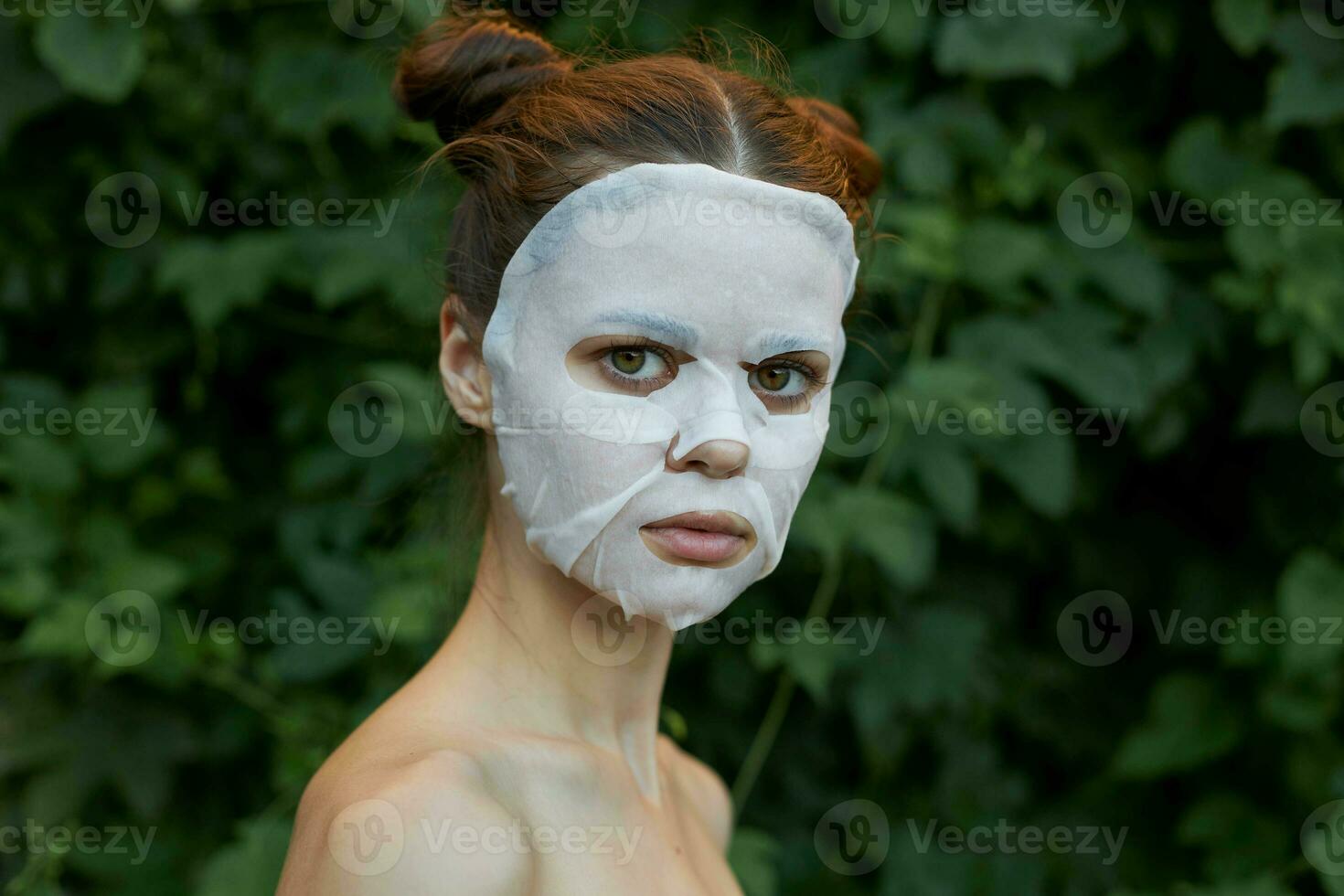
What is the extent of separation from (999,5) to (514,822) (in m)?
1.52

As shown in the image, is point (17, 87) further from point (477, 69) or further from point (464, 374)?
point (464, 374)

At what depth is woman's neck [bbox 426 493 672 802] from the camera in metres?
1.35

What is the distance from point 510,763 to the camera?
128 cm

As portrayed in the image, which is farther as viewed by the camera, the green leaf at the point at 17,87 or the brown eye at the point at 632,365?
the green leaf at the point at 17,87

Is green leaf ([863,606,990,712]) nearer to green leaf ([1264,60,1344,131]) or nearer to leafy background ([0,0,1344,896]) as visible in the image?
leafy background ([0,0,1344,896])

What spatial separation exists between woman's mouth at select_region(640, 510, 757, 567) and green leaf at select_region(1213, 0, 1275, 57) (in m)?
1.41

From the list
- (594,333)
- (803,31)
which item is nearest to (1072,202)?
(803,31)

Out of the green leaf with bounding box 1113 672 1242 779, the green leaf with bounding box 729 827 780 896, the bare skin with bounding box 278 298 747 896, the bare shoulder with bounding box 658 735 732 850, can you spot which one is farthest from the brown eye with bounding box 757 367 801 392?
the green leaf with bounding box 1113 672 1242 779

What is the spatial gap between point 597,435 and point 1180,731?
4.77ft

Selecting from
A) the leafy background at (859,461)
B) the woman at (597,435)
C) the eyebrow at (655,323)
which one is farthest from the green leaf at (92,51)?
the eyebrow at (655,323)

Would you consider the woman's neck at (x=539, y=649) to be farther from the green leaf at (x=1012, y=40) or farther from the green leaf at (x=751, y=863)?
the green leaf at (x=1012, y=40)

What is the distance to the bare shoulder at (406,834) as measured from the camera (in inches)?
42.9

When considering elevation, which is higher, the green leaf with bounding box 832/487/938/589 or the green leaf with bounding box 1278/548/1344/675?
the green leaf with bounding box 832/487/938/589

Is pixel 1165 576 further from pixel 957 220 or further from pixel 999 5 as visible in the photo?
pixel 999 5
